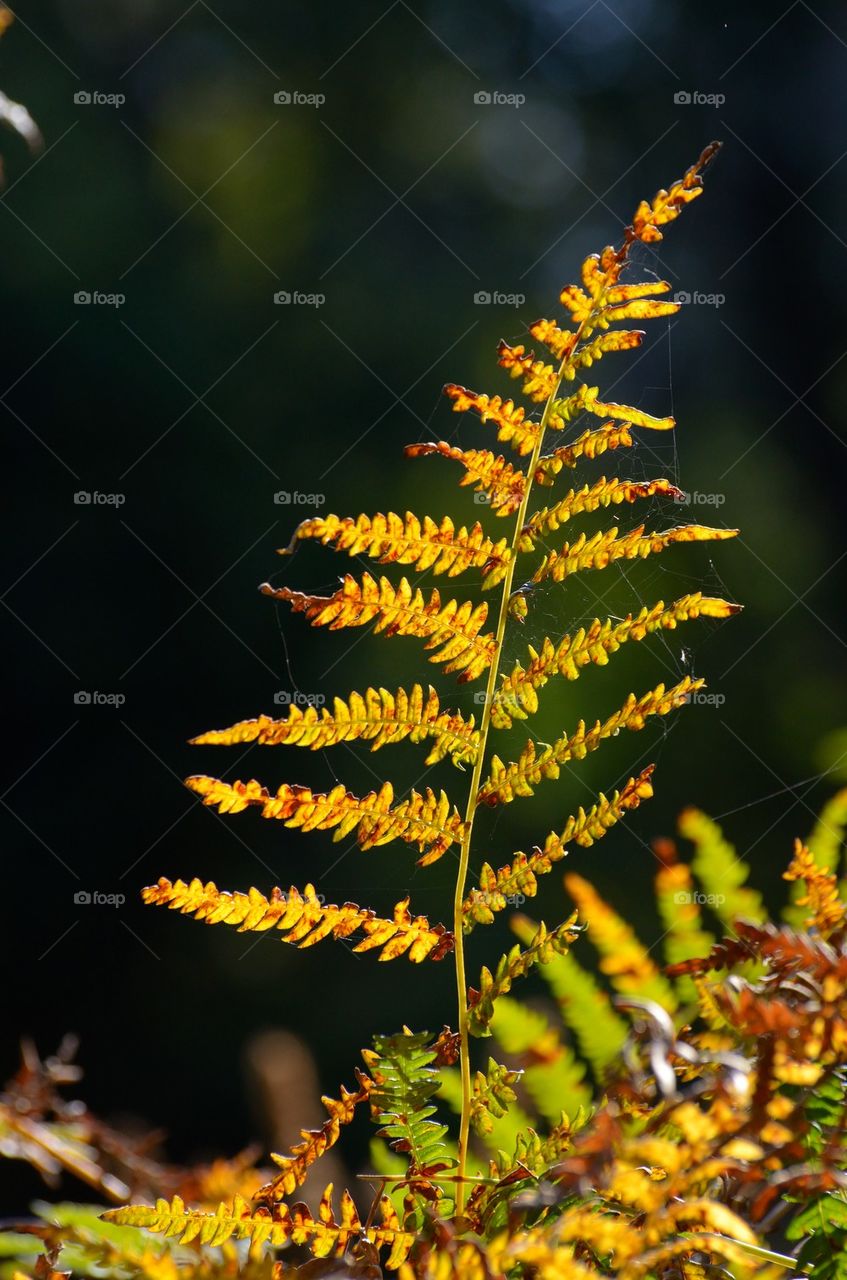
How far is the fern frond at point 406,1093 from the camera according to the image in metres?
0.47

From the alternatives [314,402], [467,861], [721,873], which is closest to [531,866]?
[467,861]

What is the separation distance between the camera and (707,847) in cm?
56

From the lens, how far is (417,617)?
0.50 metres

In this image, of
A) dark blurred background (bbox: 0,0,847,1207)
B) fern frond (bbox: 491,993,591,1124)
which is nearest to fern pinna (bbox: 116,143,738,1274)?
fern frond (bbox: 491,993,591,1124)

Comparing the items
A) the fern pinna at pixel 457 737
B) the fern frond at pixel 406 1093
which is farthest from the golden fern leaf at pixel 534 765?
the fern frond at pixel 406 1093

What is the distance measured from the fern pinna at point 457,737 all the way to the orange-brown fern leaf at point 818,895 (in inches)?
2.6

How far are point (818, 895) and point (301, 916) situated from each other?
8.1 inches

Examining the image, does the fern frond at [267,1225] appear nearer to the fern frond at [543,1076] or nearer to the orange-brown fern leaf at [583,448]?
the fern frond at [543,1076]

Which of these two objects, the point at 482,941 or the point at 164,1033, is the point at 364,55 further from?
the point at 164,1033

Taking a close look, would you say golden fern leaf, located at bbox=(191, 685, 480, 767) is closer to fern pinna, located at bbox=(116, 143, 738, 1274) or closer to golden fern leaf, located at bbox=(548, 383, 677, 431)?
fern pinna, located at bbox=(116, 143, 738, 1274)

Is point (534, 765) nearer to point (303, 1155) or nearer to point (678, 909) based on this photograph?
point (678, 909)

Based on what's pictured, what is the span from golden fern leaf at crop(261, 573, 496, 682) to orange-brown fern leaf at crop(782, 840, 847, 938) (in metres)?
0.16

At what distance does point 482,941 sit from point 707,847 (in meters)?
2.18

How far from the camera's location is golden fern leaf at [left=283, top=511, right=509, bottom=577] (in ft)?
1.58
